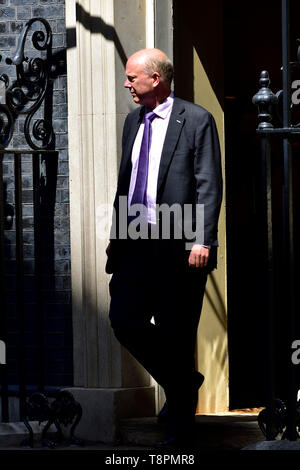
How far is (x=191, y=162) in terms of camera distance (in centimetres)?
652

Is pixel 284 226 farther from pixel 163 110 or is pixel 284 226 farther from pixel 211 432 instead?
pixel 211 432

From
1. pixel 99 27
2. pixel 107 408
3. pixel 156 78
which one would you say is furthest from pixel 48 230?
pixel 156 78

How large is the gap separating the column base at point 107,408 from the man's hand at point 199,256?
1.33 metres

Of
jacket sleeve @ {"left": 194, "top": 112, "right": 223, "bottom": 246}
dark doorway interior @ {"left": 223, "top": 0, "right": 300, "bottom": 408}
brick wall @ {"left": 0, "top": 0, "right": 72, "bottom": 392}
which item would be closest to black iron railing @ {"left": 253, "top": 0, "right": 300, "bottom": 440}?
jacket sleeve @ {"left": 194, "top": 112, "right": 223, "bottom": 246}

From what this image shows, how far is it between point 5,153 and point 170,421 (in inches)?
75.3

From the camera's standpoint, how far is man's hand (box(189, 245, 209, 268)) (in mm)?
6363

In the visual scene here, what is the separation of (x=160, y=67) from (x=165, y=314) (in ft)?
4.03

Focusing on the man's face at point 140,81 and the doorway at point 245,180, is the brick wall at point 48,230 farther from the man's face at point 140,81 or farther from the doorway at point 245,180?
the man's face at point 140,81

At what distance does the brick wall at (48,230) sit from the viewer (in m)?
7.73

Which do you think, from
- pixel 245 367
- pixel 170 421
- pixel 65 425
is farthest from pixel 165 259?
pixel 245 367

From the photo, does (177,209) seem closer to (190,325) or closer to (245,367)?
(190,325)

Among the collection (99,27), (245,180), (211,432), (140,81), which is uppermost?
(99,27)

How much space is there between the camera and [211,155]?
6.42 meters

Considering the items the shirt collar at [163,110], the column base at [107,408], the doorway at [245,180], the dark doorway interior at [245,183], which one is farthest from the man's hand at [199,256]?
the dark doorway interior at [245,183]
